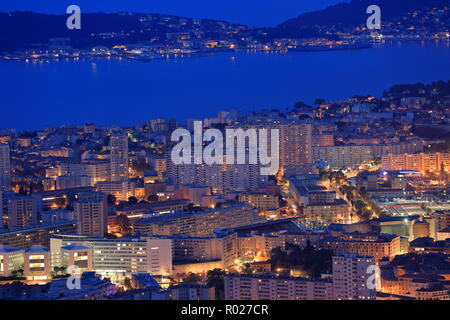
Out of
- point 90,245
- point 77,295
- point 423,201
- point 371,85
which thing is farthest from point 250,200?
point 371,85

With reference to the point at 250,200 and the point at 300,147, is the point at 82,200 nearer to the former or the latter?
the point at 250,200

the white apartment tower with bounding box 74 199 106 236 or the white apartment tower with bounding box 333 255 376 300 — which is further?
the white apartment tower with bounding box 74 199 106 236

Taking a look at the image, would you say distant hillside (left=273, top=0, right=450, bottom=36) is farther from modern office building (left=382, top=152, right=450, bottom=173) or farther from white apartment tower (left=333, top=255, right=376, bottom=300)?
white apartment tower (left=333, top=255, right=376, bottom=300)

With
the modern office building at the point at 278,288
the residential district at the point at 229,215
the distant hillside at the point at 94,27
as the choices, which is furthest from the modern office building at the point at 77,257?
the distant hillside at the point at 94,27

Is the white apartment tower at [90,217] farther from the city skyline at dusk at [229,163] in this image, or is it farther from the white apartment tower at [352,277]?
the white apartment tower at [352,277]

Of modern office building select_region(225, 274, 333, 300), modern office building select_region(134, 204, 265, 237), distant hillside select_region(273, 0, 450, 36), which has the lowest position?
modern office building select_region(225, 274, 333, 300)

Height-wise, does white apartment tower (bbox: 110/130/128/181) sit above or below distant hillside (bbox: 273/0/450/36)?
below

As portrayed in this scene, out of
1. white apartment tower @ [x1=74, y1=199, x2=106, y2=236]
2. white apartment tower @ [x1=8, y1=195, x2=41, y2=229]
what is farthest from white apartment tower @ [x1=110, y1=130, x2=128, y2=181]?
white apartment tower @ [x1=74, y1=199, x2=106, y2=236]
